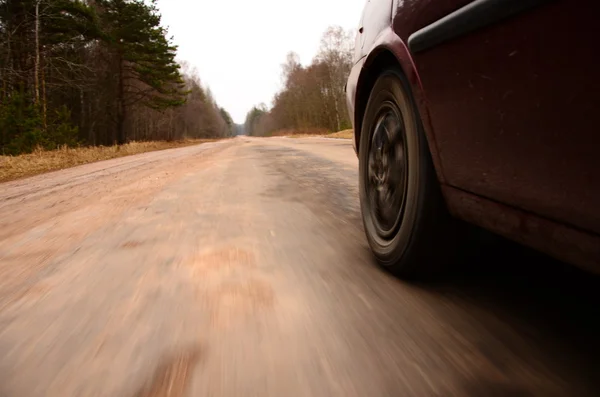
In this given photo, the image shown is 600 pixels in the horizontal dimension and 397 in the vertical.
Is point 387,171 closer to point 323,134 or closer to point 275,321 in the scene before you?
point 275,321

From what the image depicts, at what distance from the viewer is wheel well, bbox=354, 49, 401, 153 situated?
1756mm

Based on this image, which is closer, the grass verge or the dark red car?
the dark red car

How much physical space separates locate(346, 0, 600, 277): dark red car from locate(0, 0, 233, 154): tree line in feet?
55.2

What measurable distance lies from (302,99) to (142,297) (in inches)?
2184

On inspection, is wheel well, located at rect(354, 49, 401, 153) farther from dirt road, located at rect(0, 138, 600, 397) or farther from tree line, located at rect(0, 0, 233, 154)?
tree line, located at rect(0, 0, 233, 154)

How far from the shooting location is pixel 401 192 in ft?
5.35

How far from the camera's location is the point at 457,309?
1.35m

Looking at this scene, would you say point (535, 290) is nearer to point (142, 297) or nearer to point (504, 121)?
point (504, 121)

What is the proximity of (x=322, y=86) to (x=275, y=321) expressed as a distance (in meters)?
48.2

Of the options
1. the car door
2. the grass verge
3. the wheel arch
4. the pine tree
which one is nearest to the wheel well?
the wheel arch

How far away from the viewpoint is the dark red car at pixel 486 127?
0.78 metres

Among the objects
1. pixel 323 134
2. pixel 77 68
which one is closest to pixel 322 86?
pixel 323 134

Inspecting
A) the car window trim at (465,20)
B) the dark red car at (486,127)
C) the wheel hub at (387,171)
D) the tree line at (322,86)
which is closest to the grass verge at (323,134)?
the tree line at (322,86)

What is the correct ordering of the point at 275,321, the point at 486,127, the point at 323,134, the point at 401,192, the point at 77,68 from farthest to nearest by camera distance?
1. the point at 323,134
2. the point at 77,68
3. the point at 401,192
4. the point at 275,321
5. the point at 486,127
